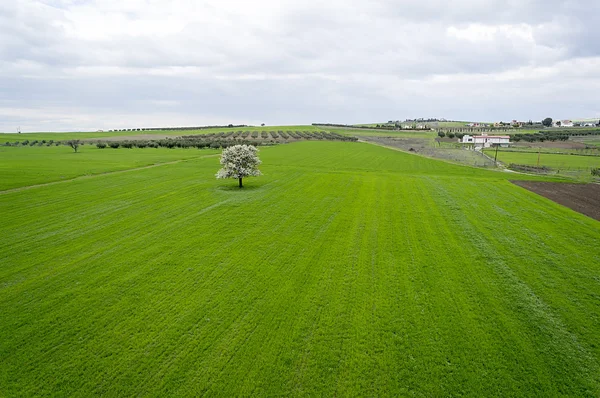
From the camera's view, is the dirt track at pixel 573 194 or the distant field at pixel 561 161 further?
the distant field at pixel 561 161

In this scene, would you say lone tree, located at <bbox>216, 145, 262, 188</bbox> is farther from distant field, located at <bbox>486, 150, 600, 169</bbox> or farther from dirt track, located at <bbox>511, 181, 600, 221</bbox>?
distant field, located at <bbox>486, 150, 600, 169</bbox>

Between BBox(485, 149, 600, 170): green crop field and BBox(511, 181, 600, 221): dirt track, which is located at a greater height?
BBox(485, 149, 600, 170): green crop field

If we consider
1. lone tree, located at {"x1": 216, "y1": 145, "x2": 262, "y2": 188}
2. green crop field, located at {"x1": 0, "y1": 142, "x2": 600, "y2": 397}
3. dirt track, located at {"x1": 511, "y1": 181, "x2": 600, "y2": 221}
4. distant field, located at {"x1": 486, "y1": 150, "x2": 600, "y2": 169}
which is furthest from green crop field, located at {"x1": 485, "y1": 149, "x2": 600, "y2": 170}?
lone tree, located at {"x1": 216, "y1": 145, "x2": 262, "y2": 188}

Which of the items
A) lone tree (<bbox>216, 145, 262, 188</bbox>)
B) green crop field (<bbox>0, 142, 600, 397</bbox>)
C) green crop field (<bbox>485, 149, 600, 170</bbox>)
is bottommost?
green crop field (<bbox>0, 142, 600, 397</bbox>)

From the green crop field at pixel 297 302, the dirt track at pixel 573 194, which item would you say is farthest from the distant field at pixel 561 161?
the green crop field at pixel 297 302

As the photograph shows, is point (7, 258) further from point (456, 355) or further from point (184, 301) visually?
point (456, 355)

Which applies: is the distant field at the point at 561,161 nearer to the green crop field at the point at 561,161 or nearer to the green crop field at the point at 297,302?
the green crop field at the point at 561,161
